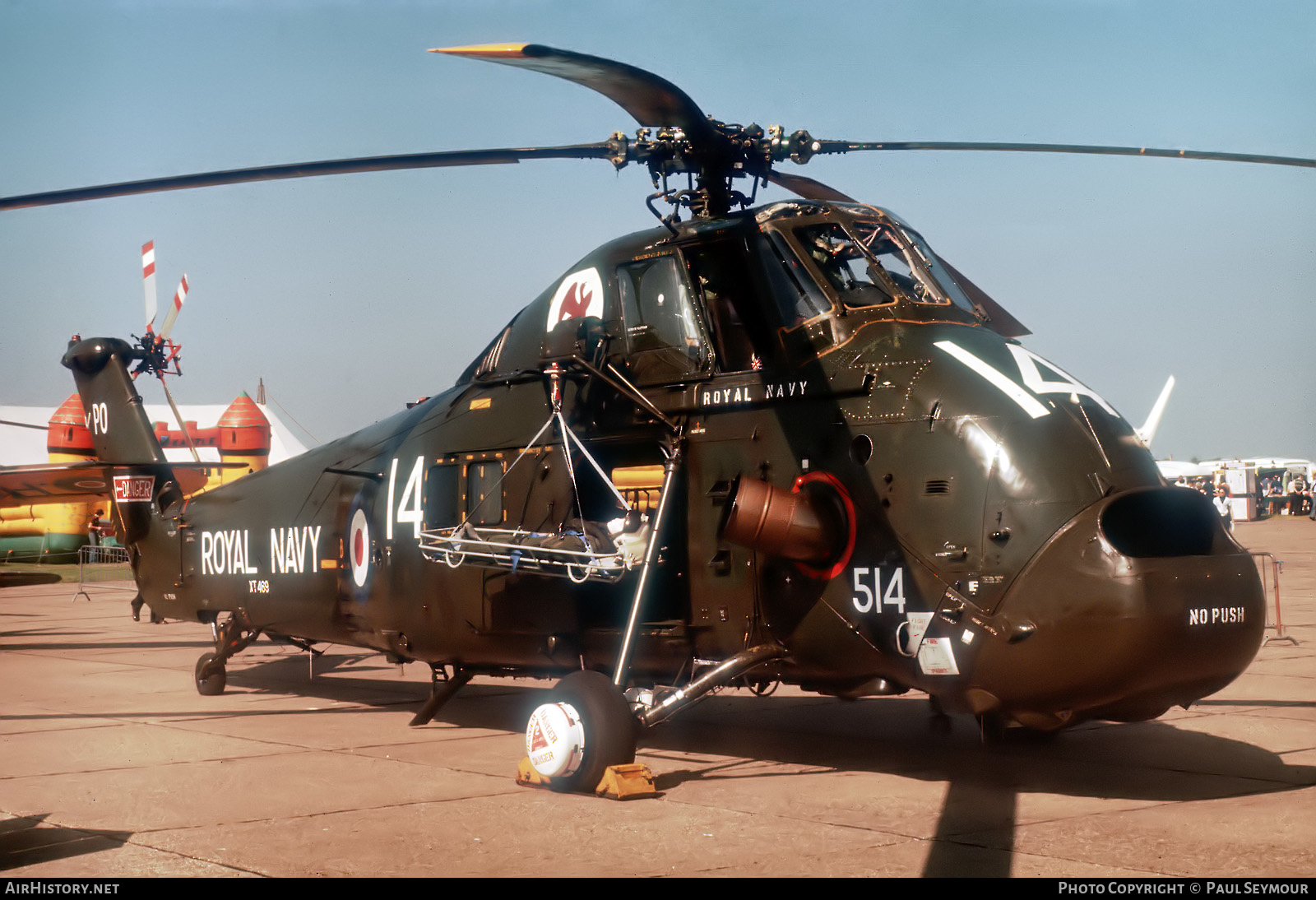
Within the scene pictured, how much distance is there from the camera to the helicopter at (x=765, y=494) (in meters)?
7.03

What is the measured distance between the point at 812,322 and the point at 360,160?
3.08 m

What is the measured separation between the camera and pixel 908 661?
7.46 meters

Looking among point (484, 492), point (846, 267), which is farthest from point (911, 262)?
point (484, 492)

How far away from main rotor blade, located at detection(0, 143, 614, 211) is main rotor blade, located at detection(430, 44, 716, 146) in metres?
0.82

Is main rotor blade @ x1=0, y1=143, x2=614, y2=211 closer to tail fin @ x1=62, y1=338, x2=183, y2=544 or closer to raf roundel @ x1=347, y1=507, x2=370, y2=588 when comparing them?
raf roundel @ x1=347, y1=507, x2=370, y2=588

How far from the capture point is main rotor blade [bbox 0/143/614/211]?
8102 millimetres

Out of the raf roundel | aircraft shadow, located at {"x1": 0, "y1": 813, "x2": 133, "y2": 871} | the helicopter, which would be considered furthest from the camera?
the raf roundel

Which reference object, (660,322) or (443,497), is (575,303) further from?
(443,497)

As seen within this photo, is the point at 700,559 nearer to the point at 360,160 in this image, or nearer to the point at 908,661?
the point at 908,661

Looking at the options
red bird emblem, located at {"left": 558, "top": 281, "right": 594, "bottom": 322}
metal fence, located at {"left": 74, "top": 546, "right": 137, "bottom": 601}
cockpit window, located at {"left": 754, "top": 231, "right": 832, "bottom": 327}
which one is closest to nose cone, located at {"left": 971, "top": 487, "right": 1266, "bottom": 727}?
cockpit window, located at {"left": 754, "top": 231, "right": 832, "bottom": 327}

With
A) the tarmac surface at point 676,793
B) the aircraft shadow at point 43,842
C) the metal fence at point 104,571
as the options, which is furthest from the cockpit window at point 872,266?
the metal fence at point 104,571

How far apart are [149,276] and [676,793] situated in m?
12.8

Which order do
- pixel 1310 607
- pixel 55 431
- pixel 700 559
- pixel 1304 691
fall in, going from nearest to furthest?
1. pixel 700 559
2. pixel 1304 691
3. pixel 1310 607
4. pixel 55 431
